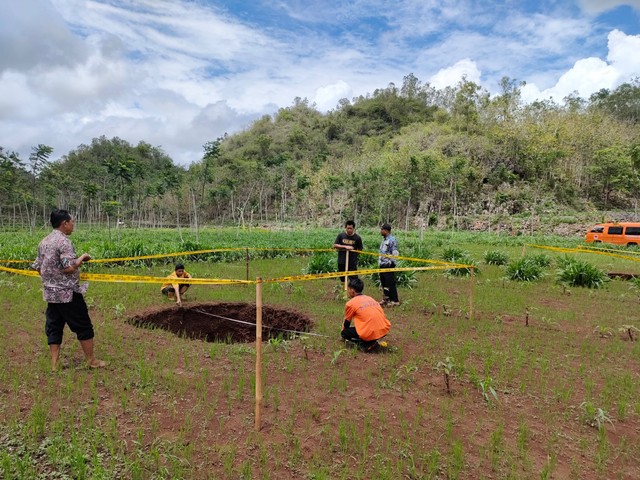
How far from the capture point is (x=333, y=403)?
4.39 m

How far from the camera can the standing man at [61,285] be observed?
15.7 ft

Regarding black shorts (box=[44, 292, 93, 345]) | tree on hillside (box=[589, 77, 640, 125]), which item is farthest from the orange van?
tree on hillside (box=[589, 77, 640, 125])

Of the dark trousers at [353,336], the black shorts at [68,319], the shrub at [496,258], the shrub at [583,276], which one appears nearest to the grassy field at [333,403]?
the dark trousers at [353,336]

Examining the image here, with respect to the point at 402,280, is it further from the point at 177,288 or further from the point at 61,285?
the point at 61,285

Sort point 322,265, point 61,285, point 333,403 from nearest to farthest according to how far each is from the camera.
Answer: point 333,403
point 61,285
point 322,265

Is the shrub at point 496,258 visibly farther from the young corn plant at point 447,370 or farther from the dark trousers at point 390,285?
the young corn plant at point 447,370

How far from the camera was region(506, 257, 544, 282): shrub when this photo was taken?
12172 millimetres

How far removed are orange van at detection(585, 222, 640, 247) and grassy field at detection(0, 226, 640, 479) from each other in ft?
63.5

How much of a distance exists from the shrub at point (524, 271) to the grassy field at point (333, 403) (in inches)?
166

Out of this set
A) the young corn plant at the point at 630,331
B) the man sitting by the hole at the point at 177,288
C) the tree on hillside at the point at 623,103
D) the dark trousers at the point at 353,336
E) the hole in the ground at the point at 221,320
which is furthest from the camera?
the tree on hillside at the point at 623,103

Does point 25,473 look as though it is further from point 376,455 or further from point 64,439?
point 376,455

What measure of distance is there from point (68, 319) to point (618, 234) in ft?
89.6

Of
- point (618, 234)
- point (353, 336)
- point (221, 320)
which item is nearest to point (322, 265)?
point (221, 320)

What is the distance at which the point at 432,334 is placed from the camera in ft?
22.4
